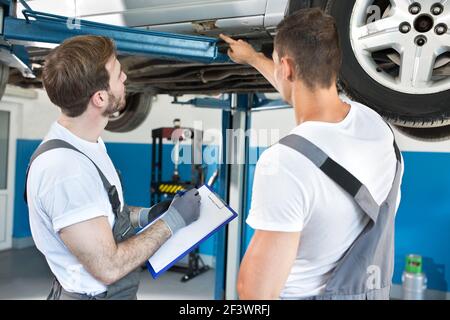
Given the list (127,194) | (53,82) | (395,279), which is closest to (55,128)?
(53,82)

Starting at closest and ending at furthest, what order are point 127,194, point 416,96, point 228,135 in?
point 416,96, point 228,135, point 127,194

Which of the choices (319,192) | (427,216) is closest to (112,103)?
(319,192)

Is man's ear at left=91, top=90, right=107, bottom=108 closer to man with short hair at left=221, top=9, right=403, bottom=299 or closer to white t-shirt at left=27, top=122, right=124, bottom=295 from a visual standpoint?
white t-shirt at left=27, top=122, right=124, bottom=295

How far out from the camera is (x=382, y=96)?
1.26 metres

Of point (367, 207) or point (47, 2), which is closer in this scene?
point (367, 207)

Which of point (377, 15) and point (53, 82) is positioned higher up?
point (377, 15)

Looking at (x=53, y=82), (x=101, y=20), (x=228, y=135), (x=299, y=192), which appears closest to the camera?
(x=299, y=192)

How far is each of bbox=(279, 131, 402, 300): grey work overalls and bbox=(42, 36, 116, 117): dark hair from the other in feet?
1.80

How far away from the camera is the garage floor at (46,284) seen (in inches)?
164

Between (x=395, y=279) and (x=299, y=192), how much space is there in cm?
402

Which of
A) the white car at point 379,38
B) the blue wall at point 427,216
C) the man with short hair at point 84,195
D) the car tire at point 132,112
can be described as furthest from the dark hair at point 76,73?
the blue wall at point 427,216

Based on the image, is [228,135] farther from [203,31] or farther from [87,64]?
[87,64]

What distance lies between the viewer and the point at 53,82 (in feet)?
3.59

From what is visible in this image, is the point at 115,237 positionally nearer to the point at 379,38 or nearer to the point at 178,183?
the point at 379,38
